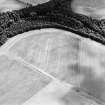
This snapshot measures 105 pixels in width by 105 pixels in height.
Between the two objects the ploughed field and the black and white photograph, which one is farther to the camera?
the black and white photograph

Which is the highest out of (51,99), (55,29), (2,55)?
(55,29)

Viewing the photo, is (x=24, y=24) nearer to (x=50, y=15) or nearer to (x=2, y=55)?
(x=50, y=15)

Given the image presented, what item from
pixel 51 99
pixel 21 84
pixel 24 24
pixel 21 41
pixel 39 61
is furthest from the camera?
pixel 24 24

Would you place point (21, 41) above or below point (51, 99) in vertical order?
above

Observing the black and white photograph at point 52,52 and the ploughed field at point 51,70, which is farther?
the black and white photograph at point 52,52

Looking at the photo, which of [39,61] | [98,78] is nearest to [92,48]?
[98,78]

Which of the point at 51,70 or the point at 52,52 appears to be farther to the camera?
the point at 52,52

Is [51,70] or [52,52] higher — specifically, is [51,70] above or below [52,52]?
below

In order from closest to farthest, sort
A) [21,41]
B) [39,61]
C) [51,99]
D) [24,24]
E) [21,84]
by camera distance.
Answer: [51,99] → [21,84] → [39,61] → [21,41] → [24,24]
